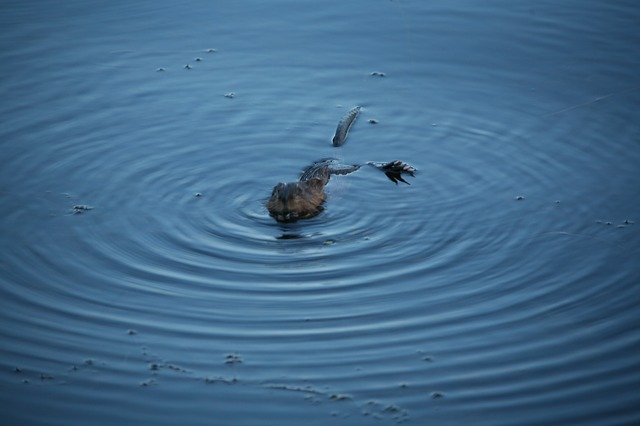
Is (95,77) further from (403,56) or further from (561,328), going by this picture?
(561,328)

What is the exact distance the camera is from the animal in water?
9430 mm

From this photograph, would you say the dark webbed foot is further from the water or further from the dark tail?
the dark tail

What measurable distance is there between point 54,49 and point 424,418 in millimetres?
8196

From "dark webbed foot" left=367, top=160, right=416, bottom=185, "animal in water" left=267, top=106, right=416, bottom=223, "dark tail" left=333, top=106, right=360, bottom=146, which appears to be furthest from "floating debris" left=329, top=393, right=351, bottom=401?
"dark tail" left=333, top=106, right=360, bottom=146

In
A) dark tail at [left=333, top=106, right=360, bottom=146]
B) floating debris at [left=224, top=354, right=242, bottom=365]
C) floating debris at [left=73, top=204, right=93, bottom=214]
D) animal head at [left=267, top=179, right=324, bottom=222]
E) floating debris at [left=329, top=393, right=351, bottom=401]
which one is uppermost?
dark tail at [left=333, top=106, right=360, bottom=146]

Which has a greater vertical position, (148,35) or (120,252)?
(148,35)

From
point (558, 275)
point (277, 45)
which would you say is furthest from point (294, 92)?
point (558, 275)

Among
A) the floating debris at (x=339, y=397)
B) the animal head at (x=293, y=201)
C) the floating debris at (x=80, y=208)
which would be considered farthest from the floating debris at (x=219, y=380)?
the floating debris at (x=80, y=208)

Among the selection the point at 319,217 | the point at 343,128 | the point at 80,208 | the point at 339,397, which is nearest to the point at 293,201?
the point at 319,217

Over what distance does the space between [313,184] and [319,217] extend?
0.41 meters

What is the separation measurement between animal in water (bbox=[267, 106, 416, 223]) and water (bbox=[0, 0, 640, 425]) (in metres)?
0.14

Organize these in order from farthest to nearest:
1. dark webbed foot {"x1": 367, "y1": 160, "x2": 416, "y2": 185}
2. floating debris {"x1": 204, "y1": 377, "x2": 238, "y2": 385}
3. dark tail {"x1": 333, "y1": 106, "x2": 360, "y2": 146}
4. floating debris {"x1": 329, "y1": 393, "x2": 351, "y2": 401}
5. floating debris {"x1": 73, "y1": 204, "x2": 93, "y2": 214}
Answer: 1. dark tail {"x1": 333, "y1": 106, "x2": 360, "y2": 146}
2. dark webbed foot {"x1": 367, "y1": 160, "x2": 416, "y2": 185}
3. floating debris {"x1": 73, "y1": 204, "x2": 93, "y2": 214}
4. floating debris {"x1": 204, "y1": 377, "x2": 238, "y2": 385}
5. floating debris {"x1": 329, "y1": 393, "x2": 351, "y2": 401}

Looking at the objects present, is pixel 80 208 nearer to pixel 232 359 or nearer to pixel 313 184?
pixel 313 184

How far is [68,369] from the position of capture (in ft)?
23.6
